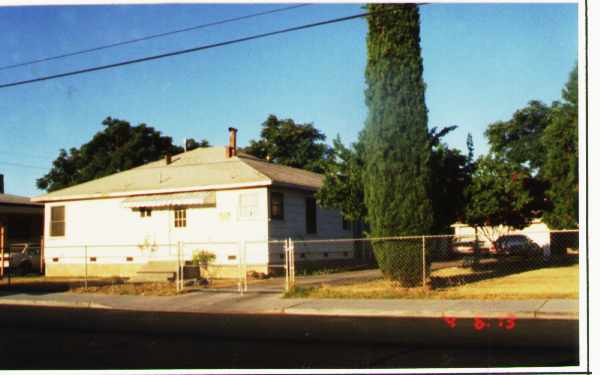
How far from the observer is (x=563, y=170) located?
23.0m

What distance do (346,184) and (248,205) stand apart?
19.6ft

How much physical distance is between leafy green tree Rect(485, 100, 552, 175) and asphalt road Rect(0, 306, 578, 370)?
52258 millimetres

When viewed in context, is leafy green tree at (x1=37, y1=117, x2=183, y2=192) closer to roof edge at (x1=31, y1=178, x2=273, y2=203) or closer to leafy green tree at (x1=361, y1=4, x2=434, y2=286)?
roof edge at (x1=31, y1=178, x2=273, y2=203)

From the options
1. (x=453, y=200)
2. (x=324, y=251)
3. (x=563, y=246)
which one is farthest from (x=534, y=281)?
(x=563, y=246)

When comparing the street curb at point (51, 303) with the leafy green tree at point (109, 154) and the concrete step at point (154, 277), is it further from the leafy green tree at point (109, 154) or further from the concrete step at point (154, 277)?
the leafy green tree at point (109, 154)

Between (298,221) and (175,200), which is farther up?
(175,200)

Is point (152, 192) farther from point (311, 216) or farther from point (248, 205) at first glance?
point (311, 216)

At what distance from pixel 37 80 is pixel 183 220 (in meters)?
9.71

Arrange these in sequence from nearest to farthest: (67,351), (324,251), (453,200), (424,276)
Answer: (67,351) → (424,276) → (453,200) → (324,251)

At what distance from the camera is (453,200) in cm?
1847
